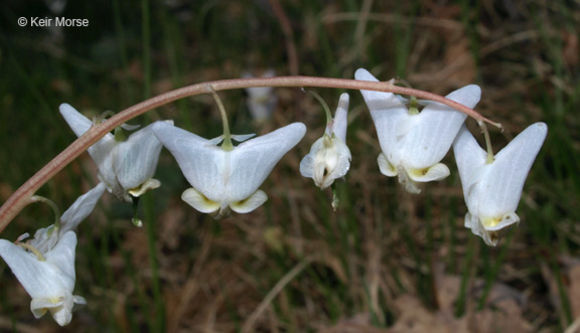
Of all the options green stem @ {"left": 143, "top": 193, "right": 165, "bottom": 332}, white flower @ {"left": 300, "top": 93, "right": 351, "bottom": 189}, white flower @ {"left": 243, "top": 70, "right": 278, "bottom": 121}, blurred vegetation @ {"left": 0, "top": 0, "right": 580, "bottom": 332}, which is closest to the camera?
white flower @ {"left": 300, "top": 93, "right": 351, "bottom": 189}

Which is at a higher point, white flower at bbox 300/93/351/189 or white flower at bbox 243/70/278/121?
white flower at bbox 300/93/351/189

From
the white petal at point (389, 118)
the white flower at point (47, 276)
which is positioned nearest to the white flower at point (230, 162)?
the white petal at point (389, 118)

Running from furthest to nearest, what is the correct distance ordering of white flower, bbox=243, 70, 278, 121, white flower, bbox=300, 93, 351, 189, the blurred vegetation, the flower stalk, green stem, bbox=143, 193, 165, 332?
white flower, bbox=243, 70, 278, 121 < the blurred vegetation < green stem, bbox=143, 193, 165, 332 < white flower, bbox=300, 93, 351, 189 < the flower stalk

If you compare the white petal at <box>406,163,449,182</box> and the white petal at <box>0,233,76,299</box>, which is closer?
the white petal at <box>0,233,76,299</box>

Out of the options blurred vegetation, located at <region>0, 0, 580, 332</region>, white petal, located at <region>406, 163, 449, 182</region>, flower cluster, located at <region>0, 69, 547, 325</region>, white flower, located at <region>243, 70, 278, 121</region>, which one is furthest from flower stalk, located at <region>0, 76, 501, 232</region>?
white flower, located at <region>243, 70, 278, 121</region>

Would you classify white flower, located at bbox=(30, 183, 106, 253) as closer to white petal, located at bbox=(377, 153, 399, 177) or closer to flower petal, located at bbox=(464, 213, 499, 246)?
white petal, located at bbox=(377, 153, 399, 177)

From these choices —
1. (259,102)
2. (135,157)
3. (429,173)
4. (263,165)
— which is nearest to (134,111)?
(135,157)

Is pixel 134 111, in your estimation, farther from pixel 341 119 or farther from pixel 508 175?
pixel 508 175
